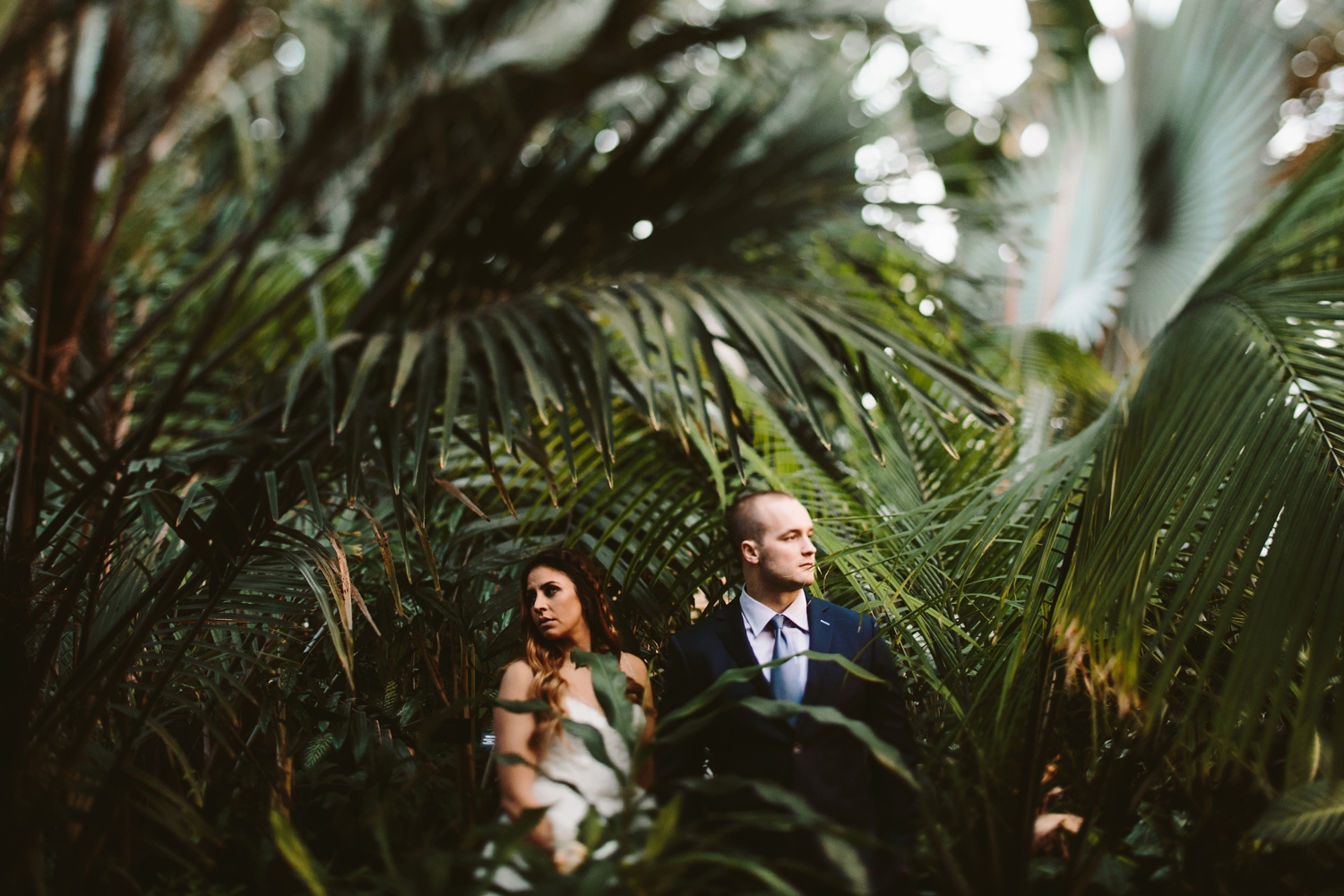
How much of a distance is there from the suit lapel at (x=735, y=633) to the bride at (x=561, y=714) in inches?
7.1

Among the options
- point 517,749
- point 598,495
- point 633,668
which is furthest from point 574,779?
point 598,495

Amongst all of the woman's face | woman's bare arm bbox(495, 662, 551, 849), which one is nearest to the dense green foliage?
woman's bare arm bbox(495, 662, 551, 849)

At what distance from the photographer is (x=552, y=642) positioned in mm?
1538

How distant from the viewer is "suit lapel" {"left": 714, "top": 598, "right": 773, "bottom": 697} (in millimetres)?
1460

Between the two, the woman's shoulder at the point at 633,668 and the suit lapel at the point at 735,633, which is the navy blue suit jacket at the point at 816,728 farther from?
the woman's shoulder at the point at 633,668

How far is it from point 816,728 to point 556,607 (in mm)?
497

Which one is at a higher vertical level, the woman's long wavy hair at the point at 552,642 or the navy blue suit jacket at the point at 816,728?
the woman's long wavy hair at the point at 552,642

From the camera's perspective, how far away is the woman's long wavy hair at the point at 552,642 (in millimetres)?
1477

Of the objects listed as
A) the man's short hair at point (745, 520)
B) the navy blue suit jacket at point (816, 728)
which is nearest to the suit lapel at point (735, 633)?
the navy blue suit jacket at point (816, 728)

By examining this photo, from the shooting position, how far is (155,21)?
2969 mm

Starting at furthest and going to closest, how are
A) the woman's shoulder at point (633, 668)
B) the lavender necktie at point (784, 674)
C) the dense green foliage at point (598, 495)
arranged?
1. the woman's shoulder at point (633, 668)
2. the lavender necktie at point (784, 674)
3. the dense green foliage at point (598, 495)

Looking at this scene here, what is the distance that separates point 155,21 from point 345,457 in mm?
2157

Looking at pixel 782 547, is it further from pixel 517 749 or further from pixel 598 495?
pixel 598 495

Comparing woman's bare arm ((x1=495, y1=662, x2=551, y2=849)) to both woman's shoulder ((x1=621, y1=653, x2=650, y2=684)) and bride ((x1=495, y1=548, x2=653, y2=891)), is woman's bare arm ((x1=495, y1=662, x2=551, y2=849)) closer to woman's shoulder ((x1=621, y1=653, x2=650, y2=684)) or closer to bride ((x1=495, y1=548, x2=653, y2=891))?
bride ((x1=495, y1=548, x2=653, y2=891))
